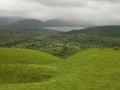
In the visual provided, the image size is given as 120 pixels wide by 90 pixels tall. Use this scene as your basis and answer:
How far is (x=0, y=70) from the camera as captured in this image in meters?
61.5

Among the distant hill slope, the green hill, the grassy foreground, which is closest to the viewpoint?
the grassy foreground

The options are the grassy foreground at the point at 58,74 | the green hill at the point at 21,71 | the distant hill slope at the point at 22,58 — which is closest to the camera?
the grassy foreground at the point at 58,74

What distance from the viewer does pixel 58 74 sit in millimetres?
59656

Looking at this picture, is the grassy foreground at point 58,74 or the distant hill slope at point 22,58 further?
the distant hill slope at point 22,58

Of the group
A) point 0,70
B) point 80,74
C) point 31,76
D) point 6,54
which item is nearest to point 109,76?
point 80,74

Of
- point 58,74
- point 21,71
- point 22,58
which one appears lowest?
point 58,74

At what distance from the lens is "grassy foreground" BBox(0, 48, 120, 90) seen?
45500 mm

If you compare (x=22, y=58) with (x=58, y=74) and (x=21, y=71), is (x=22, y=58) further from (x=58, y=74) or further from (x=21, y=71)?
(x=58, y=74)

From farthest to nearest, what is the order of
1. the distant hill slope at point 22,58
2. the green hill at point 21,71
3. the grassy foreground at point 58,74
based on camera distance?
1. the distant hill slope at point 22,58
2. the green hill at point 21,71
3. the grassy foreground at point 58,74

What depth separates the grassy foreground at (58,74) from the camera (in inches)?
1791

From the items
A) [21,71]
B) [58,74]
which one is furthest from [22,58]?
[58,74]

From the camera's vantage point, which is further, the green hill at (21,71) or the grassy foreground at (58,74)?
the green hill at (21,71)

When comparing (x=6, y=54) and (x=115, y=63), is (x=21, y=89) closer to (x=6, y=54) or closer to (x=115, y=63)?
(x=115, y=63)

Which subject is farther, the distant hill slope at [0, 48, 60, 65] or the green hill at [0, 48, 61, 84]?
the distant hill slope at [0, 48, 60, 65]
